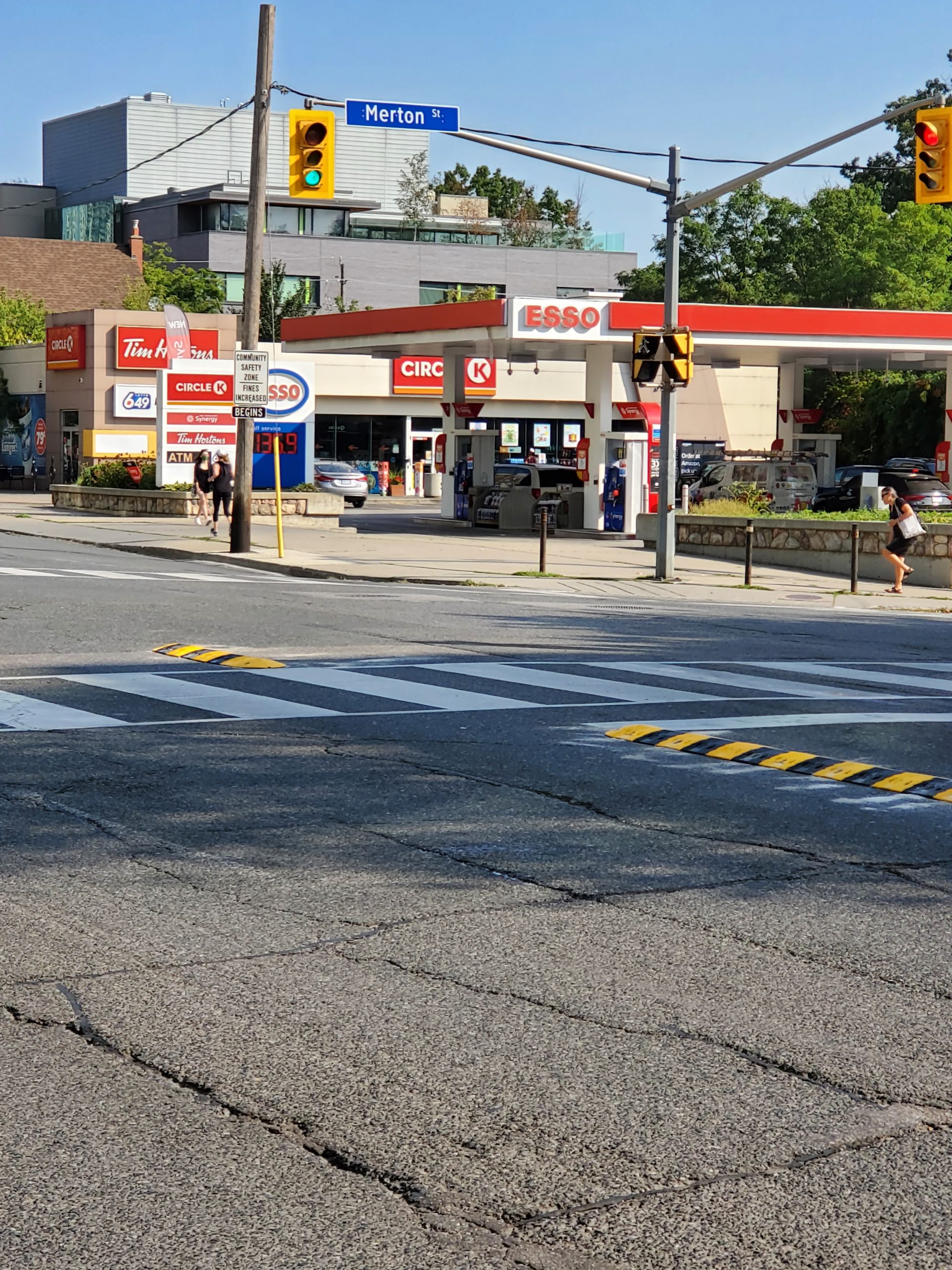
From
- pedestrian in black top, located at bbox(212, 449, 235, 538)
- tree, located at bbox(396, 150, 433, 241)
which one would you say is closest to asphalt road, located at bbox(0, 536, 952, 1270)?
pedestrian in black top, located at bbox(212, 449, 235, 538)

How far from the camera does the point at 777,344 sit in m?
37.9

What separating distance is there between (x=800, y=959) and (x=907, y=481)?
111 ft

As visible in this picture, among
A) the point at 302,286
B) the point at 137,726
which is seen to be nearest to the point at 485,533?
the point at 137,726

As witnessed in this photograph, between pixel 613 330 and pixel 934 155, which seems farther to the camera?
pixel 613 330

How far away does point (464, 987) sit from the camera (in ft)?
18.3

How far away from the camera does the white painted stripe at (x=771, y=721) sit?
428 inches

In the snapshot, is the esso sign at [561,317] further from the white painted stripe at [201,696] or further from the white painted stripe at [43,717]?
the white painted stripe at [43,717]

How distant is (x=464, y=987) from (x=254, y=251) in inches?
952

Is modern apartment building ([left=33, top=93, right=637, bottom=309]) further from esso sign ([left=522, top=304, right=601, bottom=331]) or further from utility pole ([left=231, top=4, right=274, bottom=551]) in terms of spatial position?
utility pole ([left=231, top=4, right=274, bottom=551])

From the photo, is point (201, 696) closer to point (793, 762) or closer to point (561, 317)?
point (793, 762)

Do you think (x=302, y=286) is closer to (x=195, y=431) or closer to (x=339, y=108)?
(x=195, y=431)

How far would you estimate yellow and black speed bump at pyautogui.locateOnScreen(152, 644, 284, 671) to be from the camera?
1352 centimetres

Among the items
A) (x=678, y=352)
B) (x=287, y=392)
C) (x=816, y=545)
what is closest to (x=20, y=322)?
(x=287, y=392)

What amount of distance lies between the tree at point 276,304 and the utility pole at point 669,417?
172 feet
